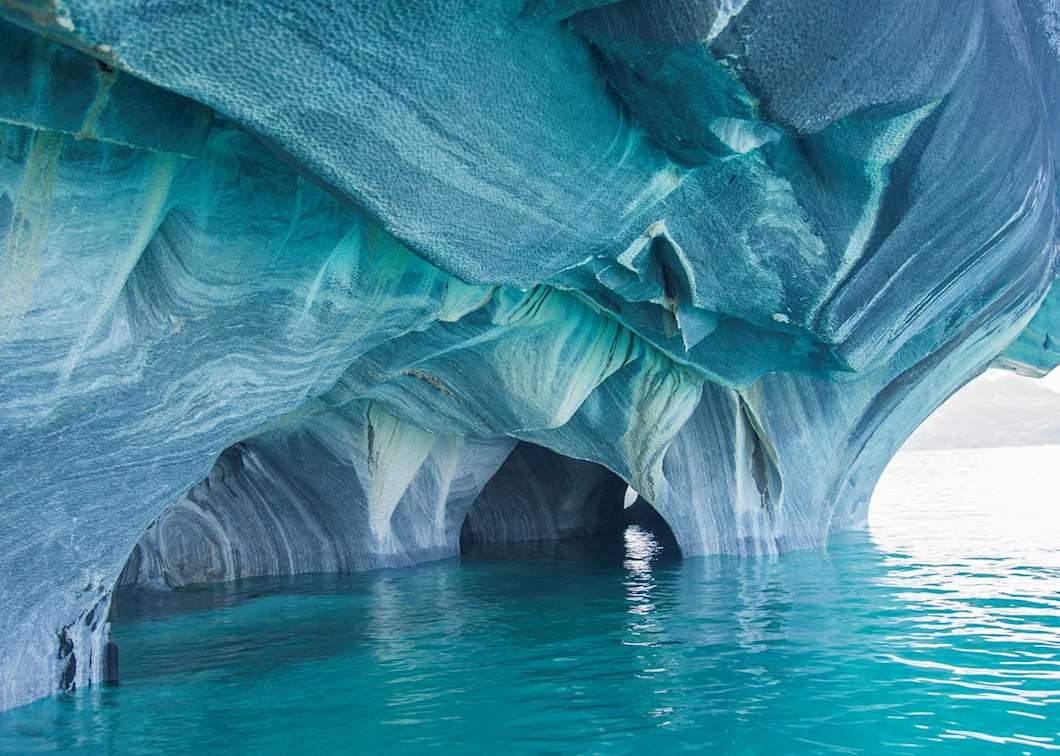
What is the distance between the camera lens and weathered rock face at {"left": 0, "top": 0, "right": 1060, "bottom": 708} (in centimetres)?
379

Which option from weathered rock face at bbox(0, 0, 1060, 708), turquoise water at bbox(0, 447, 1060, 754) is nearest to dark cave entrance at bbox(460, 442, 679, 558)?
turquoise water at bbox(0, 447, 1060, 754)

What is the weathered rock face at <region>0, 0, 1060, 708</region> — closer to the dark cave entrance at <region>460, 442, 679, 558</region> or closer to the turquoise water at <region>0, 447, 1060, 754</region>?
the turquoise water at <region>0, 447, 1060, 754</region>

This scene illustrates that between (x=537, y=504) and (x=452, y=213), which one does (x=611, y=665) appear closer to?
(x=452, y=213)

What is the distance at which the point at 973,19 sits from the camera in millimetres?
5191

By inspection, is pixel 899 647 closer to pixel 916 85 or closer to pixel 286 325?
pixel 916 85

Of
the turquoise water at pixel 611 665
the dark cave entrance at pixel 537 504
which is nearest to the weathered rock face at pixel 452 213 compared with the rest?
the turquoise water at pixel 611 665

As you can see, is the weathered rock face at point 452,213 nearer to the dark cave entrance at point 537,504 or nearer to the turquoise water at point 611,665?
the turquoise water at point 611,665

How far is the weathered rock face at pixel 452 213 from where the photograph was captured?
3.79m

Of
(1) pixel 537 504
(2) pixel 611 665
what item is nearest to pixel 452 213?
(2) pixel 611 665

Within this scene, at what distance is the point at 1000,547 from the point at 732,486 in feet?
10.8

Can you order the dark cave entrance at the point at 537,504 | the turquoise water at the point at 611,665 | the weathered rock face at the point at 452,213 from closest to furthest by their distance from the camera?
the weathered rock face at the point at 452,213 → the turquoise water at the point at 611,665 → the dark cave entrance at the point at 537,504

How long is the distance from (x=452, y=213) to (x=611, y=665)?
3246 mm

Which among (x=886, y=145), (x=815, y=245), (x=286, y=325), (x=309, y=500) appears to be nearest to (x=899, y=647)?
(x=815, y=245)

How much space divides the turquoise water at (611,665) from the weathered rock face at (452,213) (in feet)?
4.39
